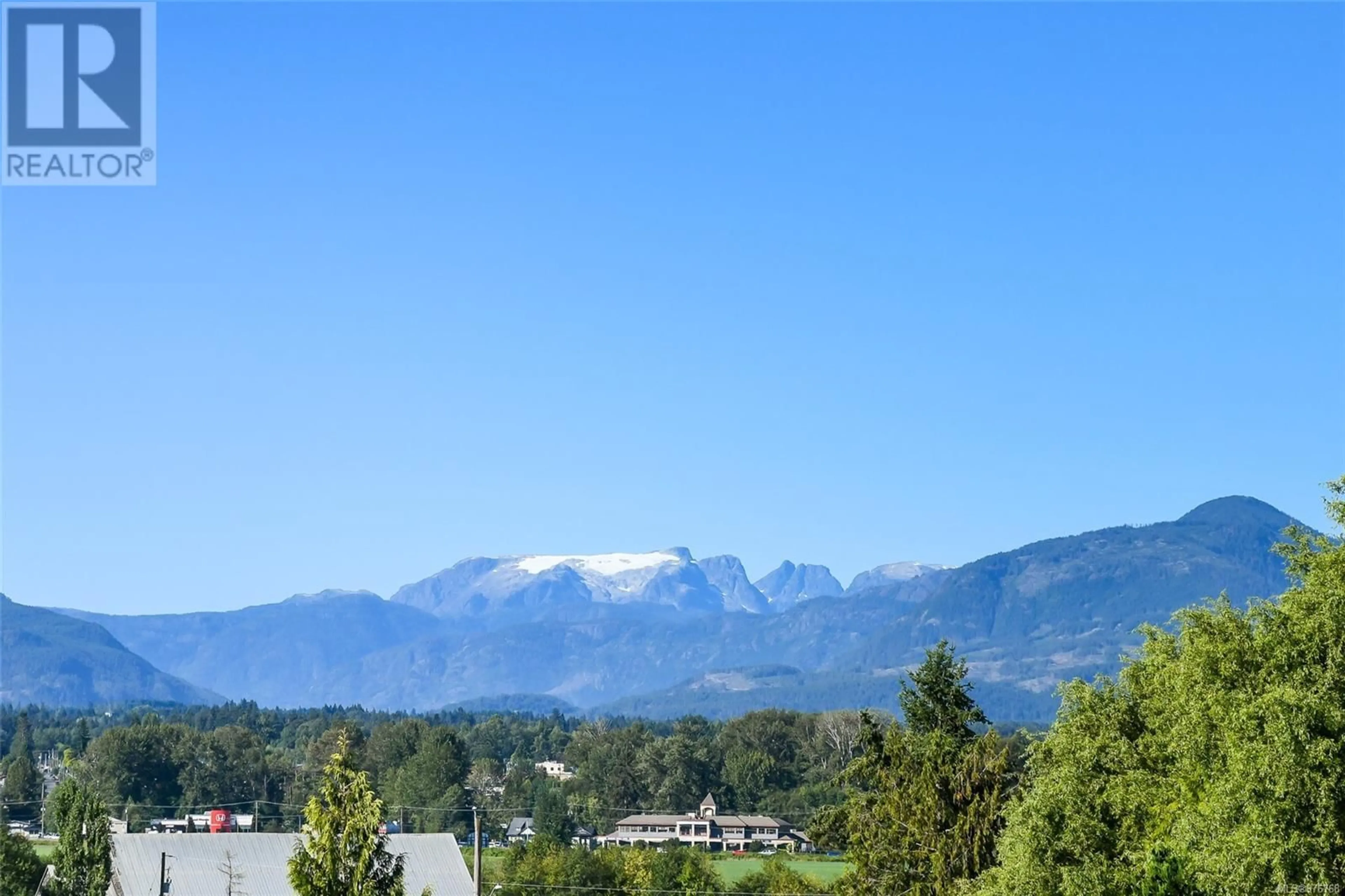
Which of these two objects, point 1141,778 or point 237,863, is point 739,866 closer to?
point 237,863

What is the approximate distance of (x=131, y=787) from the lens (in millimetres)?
193125

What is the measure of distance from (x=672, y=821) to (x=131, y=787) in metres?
59.2

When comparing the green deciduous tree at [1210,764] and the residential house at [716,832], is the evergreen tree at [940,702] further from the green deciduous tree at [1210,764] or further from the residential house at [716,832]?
the residential house at [716,832]

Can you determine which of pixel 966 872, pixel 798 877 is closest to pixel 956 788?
pixel 966 872

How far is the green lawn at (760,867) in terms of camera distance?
431ft

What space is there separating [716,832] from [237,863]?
351ft

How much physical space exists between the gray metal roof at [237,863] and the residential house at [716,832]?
289 ft

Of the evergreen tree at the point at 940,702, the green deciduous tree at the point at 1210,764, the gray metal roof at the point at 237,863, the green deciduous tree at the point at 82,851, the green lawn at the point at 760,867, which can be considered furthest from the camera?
the green lawn at the point at 760,867

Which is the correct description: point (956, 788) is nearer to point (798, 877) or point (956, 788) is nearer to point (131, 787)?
point (798, 877)

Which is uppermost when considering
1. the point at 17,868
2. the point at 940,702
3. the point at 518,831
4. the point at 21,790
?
the point at 21,790

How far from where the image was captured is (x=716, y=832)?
190 meters

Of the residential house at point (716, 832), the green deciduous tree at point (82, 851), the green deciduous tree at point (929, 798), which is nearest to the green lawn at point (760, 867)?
the residential house at point (716, 832)

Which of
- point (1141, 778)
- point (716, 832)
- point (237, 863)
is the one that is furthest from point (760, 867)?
point (1141, 778)

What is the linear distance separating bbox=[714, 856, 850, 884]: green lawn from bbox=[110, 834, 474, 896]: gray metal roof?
3475 centimetres
